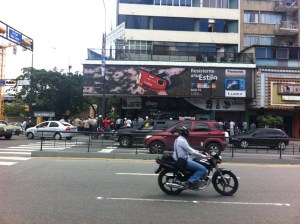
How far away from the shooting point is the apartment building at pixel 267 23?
44.4 m

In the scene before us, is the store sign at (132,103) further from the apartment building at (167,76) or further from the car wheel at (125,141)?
the car wheel at (125,141)

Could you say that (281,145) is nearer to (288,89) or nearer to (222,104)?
(288,89)

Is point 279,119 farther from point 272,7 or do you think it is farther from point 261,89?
point 272,7

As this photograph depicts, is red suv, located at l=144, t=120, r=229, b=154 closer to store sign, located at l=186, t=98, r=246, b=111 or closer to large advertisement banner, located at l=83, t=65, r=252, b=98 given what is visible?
Answer: large advertisement banner, located at l=83, t=65, r=252, b=98

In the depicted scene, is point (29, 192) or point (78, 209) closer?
point (78, 209)

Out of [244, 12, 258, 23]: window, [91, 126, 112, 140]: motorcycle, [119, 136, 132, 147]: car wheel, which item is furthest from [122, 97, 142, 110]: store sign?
[91, 126, 112, 140]: motorcycle

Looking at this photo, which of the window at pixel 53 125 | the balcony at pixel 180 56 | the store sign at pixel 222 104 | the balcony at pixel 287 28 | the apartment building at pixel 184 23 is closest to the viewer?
the window at pixel 53 125

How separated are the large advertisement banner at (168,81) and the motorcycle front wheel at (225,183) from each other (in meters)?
26.2

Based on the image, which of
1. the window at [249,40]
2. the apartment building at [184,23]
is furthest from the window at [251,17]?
the window at [249,40]

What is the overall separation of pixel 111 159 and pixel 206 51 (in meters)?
25.6

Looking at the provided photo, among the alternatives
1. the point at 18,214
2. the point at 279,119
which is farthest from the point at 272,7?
the point at 18,214

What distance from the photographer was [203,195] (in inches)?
357

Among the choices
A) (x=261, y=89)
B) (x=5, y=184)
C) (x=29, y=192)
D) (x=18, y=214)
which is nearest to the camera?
(x=18, y=214)

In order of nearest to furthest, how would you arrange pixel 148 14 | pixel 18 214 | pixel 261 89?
pixel 18 214
pixel 261 89
pixel 148 14
